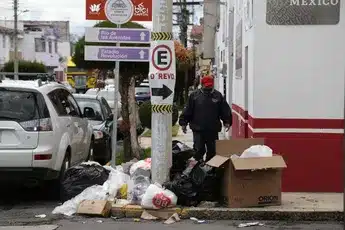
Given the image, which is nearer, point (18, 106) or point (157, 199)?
point (157, 199)

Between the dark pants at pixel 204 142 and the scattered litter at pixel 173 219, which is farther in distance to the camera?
the dark pants at pixel 204 142

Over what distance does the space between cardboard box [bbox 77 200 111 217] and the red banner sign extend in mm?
3279

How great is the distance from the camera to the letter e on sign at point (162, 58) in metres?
8.26

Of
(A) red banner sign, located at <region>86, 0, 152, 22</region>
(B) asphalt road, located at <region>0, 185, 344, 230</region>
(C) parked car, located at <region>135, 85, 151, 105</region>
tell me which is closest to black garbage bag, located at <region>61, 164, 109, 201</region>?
(B) asphalt road, located at <region>0, 185, 344, 230</region>

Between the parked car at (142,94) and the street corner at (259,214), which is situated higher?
the parked car at (142,94)

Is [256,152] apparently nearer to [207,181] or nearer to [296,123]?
[207,181]

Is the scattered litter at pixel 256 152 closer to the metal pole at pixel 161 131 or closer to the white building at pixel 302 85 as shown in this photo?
the white building at pixel 302 85

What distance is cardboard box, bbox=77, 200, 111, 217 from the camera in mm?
7672

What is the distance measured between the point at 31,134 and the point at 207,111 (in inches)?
108

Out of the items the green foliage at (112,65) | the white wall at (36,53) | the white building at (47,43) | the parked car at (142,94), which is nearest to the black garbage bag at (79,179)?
the green foliage at (112,65)

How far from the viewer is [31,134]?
827 cm

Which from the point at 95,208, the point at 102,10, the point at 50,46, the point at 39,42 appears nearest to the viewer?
the point at 95,208

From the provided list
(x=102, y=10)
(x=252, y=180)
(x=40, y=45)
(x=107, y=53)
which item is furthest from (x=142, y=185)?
(x=40, y=45)

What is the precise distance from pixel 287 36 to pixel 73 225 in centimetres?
399
